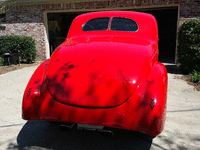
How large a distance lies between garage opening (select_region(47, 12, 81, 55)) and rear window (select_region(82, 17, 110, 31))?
8.04m

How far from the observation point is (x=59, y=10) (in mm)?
10492

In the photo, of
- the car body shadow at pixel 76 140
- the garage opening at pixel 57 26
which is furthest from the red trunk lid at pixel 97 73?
the garage opening at pixel 57 26

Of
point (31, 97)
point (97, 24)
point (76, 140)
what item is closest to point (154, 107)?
point (76, 140)

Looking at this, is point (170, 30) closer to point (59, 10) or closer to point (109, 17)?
point (59, 10)

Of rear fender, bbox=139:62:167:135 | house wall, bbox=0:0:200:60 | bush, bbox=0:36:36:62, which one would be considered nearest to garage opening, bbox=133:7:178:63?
house wall, bbox=0:0:200:60

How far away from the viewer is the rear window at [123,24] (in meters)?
3.95

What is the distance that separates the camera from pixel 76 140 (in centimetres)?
310

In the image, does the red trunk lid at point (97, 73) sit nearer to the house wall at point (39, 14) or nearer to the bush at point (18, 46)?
the house wall at point (39, 14)

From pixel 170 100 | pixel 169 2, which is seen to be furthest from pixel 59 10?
pixel 170 100

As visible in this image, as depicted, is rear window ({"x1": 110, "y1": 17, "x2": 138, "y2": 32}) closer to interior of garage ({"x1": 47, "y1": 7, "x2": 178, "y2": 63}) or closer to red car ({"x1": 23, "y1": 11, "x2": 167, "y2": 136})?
red car ({"x1": 23, "y1": 11, "x2": 167, "y2": 136})

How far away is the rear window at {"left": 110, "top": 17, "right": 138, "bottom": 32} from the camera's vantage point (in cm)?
395

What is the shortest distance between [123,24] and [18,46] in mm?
7510

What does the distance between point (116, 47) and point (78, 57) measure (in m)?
0.61

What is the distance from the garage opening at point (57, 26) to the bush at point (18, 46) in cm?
199
